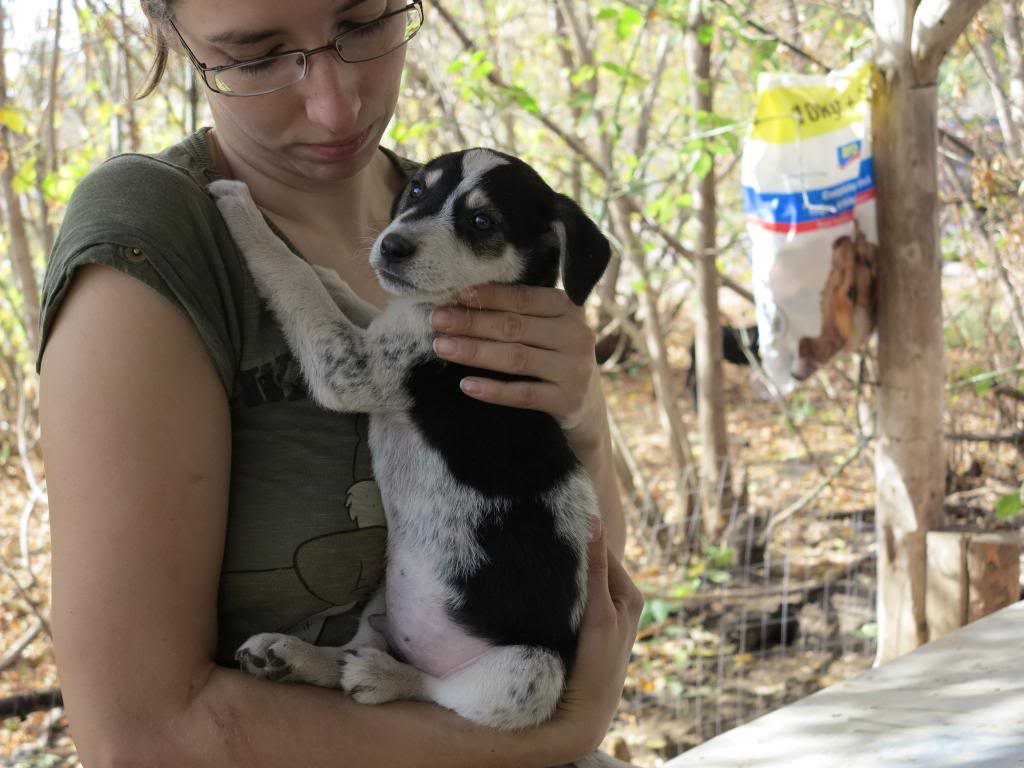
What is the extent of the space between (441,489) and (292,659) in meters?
0.51

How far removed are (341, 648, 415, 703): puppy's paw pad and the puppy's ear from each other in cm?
86

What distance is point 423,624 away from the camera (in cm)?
198

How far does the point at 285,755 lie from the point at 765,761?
1.27m

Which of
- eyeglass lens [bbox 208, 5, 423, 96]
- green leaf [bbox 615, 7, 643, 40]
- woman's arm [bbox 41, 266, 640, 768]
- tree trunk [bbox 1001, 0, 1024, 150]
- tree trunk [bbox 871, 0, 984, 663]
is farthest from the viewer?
tree trunk [bbox 1001, 0, 1024, 150]

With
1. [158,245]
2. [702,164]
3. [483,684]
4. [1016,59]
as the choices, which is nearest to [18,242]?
[702,164]

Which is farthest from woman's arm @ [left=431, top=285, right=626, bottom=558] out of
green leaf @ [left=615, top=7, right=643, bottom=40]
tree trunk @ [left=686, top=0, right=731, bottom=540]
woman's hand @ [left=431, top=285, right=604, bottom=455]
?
tree trunk @ [left=686, top=0, right=731, bottom=540]

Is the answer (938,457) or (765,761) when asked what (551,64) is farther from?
(765,761)

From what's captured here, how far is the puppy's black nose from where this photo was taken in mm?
2170

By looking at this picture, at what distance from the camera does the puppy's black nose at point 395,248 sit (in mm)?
2170

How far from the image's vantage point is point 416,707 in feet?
5.65

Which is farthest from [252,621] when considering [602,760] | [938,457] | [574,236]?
[938,457]

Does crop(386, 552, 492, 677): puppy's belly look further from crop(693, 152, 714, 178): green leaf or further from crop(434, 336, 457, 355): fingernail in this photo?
crop(693, 152, 714, 178): green leaf

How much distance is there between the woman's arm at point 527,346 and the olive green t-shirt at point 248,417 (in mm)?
301

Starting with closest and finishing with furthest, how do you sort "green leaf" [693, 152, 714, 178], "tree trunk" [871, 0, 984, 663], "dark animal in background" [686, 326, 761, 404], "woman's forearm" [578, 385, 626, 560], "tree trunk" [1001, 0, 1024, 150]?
"woman's forearm" [578, 385, 626, 560], "tree trunk" [871, 0, 984, 663], "tree trunk" [1001, 0, 1024, 150], "green leaf" [693, 152, 714, 178], "dark animal in background" [686, 326, 761, 404]
